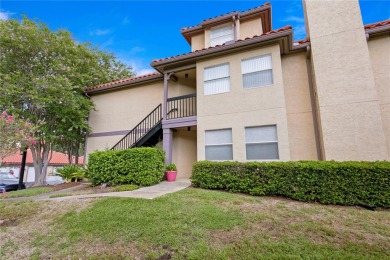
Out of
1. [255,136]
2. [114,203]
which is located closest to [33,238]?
[114,203]

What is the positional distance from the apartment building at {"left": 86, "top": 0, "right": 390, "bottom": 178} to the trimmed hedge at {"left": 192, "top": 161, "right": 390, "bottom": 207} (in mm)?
1450

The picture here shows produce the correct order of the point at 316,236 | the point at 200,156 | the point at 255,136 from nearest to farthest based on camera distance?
the point at 316,236 → the point at 255,136 → the point at 200,156

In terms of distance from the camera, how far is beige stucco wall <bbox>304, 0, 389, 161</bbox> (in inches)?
279

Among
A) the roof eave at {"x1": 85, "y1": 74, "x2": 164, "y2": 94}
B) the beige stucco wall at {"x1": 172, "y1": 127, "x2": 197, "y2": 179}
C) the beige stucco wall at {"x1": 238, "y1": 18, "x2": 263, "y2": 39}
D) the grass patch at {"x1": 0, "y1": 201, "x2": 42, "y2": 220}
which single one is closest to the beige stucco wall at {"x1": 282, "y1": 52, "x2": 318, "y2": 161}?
the beige stucco wall at {"x1": 238, "y1": 18, "x2": 263, "y2": 39}

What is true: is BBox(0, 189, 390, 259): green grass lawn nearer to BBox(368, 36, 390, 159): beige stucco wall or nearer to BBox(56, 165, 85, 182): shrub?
BBox(368, 36, 390, 159): beige stucco wall

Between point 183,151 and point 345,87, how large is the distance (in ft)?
25.7

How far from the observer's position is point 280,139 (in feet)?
26.4

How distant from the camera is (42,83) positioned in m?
11.3

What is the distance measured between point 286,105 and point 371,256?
6644 mm

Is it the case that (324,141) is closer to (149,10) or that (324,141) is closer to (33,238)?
(33,238)

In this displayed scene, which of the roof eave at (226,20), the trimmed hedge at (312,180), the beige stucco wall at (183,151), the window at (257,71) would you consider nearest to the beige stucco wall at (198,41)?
the roof eave at (226,20)

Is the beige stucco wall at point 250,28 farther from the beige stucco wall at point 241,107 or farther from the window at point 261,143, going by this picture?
the window at point 261,143

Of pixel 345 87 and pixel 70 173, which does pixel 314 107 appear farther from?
Result: pixel 70 173

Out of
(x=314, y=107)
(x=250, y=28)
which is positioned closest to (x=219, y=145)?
(x=314, y=107)
